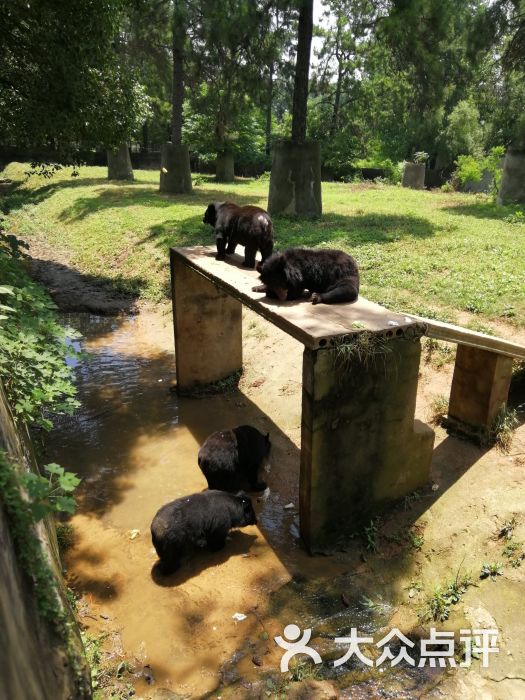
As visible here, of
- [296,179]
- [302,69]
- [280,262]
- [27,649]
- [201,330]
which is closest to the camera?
[27,649]

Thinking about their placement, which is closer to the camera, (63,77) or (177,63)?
(63,77)

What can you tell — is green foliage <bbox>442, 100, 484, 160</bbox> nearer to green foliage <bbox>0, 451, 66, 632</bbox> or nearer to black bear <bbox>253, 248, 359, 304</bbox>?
black bear <bbox>253, 248, 359, 304</bbox>

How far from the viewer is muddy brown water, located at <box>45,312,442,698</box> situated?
3.72 m

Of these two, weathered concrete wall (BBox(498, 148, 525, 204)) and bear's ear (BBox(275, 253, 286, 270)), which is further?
weathered concrete wall (BBox(498, 148, 525, 204))

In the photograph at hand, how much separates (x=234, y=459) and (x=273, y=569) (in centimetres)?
124

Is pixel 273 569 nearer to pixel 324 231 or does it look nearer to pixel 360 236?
pixel 360 236

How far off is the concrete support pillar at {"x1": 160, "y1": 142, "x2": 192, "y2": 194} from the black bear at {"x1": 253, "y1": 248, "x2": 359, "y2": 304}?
15.9 metres

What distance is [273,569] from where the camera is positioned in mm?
4633

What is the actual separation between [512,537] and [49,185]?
2494cm

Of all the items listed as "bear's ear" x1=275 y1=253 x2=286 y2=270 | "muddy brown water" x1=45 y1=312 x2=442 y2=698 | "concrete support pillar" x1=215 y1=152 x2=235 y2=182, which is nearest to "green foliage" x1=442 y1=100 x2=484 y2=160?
"concrete support pillar" x1=215 y1=152 x2=235 y2=182

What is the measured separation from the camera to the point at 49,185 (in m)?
24.5

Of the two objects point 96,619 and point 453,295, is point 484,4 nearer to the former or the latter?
point 453,295

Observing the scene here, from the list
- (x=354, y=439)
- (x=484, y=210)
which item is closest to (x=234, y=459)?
(x=354, y=439)

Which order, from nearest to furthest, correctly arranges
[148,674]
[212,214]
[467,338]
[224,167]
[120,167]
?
[148,674] < [467,338] < [212,214] < [120,167] < [224,167]
